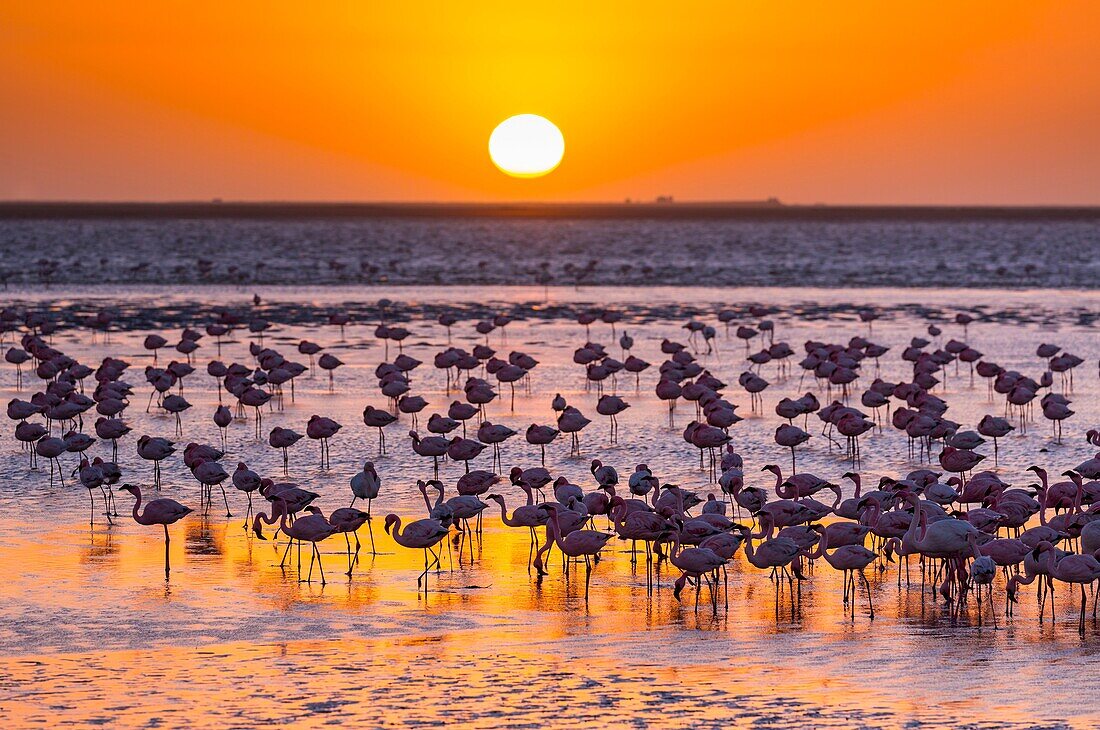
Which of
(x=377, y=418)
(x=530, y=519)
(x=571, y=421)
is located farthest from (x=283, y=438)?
(x=530, y=519)

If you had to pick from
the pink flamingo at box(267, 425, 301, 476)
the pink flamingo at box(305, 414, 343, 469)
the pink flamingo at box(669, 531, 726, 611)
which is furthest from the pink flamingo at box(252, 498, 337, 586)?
the pink flamingo at box(305, 414, 343, 469)

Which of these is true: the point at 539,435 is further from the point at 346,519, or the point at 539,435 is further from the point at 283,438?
the point at 346,519

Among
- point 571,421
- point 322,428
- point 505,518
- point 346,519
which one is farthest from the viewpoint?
point 571,421

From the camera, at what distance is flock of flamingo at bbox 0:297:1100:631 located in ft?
44.1

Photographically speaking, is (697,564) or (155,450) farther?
(155,450)

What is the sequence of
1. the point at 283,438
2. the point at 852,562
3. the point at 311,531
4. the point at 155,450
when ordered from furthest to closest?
the point at 283,438, the point at 155,450, the point at 311,531, the point at 852,562

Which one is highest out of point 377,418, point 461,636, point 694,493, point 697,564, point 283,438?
point 377,418

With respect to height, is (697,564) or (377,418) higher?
(377,418)

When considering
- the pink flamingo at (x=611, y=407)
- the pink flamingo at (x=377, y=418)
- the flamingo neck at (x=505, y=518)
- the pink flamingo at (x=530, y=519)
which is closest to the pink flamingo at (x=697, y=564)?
the pink flamingo at (x=530, y=519)

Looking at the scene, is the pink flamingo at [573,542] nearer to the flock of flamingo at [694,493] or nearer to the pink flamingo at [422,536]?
the flock of flamingo at [694,493]

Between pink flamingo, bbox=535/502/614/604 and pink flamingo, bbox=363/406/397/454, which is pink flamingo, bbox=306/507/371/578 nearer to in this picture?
pink flamingo, bbox=535/502/614/604

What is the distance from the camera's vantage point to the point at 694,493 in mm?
16094

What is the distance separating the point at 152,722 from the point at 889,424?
1520 cm

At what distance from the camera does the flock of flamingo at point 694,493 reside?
13.4m
